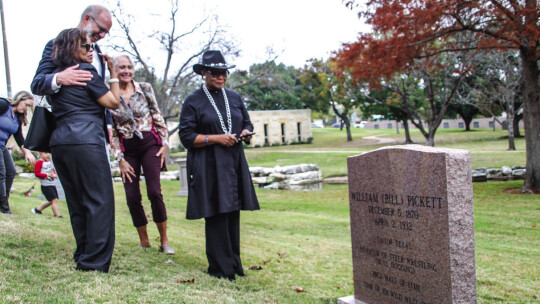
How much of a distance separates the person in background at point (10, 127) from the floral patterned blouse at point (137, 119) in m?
2.22

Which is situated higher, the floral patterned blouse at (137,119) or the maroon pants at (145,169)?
the floral patterned blouse at (137,119)

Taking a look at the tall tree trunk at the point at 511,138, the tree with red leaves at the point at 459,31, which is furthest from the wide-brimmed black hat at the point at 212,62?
the tall tree trunk at the point at 511,138

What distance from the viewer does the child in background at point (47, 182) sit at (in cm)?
953

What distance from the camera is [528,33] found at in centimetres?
1130

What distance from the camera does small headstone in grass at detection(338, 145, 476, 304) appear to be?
3678mm

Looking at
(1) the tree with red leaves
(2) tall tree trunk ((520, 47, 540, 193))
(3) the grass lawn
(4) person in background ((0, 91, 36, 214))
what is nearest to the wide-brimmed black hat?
(3) the grass lawn

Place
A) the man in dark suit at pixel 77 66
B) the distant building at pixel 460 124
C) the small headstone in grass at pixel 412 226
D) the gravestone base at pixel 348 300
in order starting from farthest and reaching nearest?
1. the distant building at pixel 460 124
2. the gravestone base at pixel 348 300
3. the man in dark suit at pixel 77 66
4. the small headstone in grass at pixel 412 226

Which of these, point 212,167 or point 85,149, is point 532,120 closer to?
point 212,167

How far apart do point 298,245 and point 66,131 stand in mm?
4445

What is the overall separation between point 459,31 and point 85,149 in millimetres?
11915

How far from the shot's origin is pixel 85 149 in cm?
434

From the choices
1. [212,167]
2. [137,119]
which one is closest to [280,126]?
[137,119]

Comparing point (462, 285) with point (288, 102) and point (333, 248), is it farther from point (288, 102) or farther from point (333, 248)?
point (288, 102)

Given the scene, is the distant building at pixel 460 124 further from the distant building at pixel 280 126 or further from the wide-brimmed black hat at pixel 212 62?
the wide-brimmed black hat at pixel 212 62
